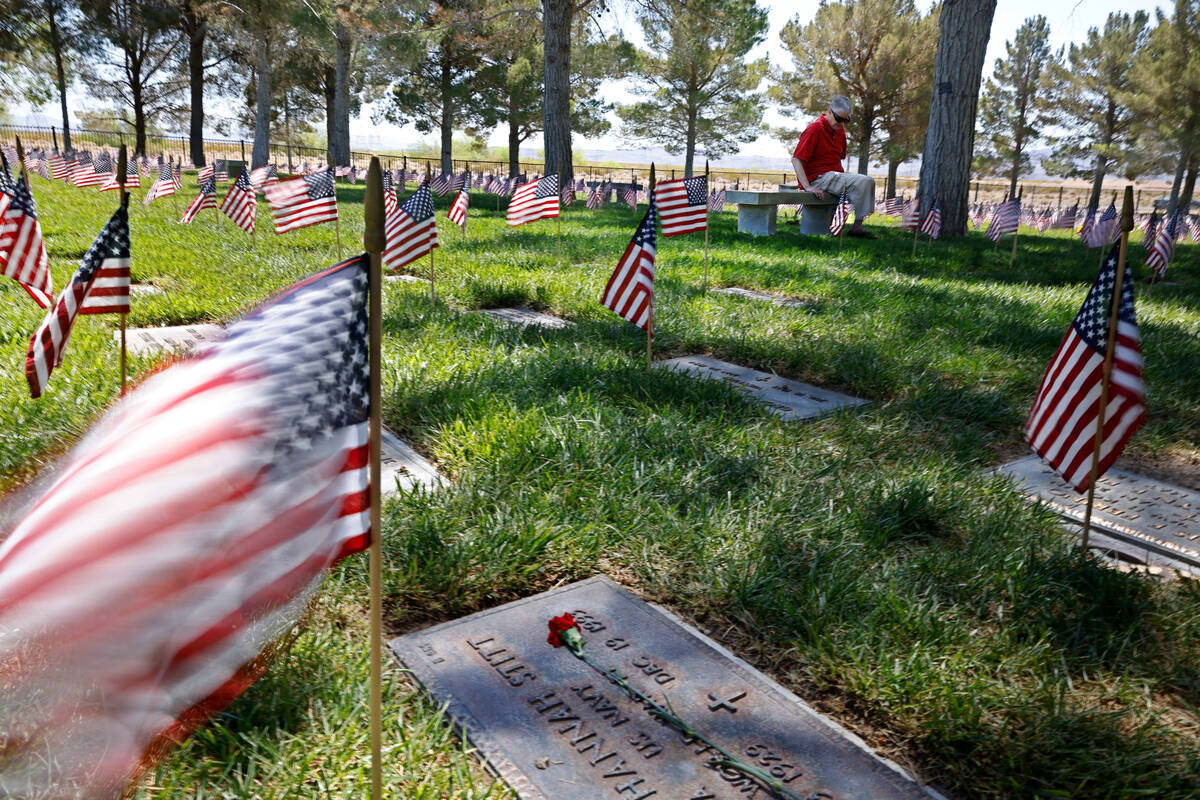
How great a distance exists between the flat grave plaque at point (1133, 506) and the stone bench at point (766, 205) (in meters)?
9.67

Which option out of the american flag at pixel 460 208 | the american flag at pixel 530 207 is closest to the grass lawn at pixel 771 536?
the american flag at pixel 530 207

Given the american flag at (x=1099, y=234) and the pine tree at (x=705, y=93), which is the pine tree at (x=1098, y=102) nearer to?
the pine tree at (x=705, y=93)

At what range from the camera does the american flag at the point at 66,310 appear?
10.2ft

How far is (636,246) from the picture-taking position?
466cm

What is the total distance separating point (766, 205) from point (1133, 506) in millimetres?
10295

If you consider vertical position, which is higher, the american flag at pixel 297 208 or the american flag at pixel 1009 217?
the american flag at pixel 1009 217

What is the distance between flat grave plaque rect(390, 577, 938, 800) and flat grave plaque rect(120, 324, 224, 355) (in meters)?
3.34

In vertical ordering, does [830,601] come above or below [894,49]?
below

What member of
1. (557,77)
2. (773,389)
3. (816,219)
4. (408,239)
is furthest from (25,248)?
(557,77)

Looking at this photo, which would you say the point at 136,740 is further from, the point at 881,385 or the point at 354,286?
the point at 881,385

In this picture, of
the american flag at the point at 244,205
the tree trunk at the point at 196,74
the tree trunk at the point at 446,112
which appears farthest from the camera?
the tree trunk at the point at 446,112

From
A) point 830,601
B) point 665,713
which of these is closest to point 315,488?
point 665,713

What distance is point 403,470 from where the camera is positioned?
3.48m

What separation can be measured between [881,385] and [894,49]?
36.7 m
